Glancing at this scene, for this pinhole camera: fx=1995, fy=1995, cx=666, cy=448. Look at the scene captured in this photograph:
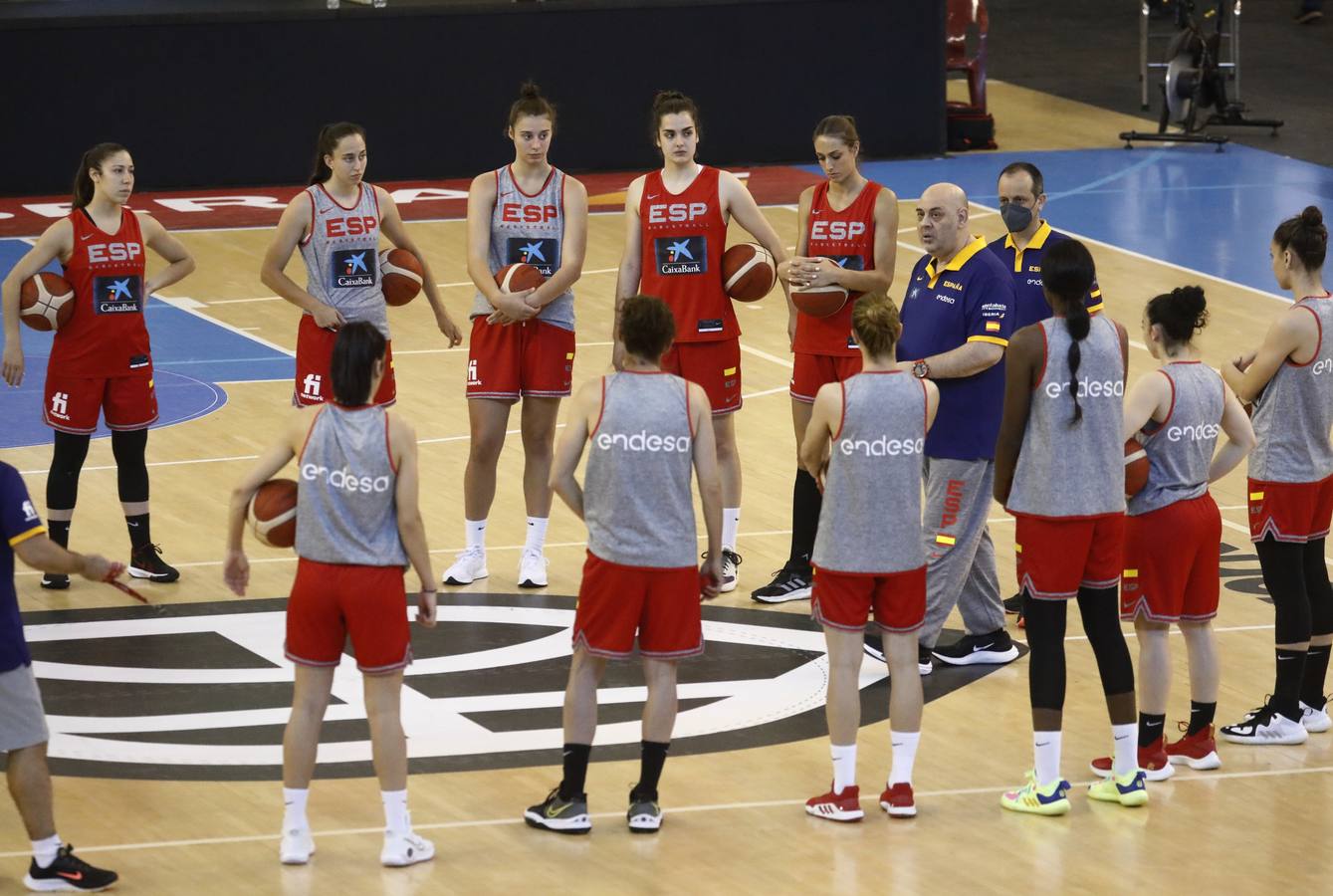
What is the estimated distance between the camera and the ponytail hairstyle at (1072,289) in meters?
6.60

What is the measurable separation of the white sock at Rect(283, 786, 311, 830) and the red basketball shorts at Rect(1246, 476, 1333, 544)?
3595 millimetres

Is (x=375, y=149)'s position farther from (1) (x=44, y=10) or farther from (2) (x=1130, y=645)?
(2) (x=1130, y=645)

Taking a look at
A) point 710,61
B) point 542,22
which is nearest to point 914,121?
point 710,61

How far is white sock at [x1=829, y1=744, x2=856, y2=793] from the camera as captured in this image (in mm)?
6648

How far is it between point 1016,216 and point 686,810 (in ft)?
9.96

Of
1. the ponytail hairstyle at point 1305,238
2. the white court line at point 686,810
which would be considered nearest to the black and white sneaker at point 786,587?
the white court line at point 686,810

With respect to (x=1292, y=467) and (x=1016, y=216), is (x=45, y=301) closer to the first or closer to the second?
(x=1016, y=216)

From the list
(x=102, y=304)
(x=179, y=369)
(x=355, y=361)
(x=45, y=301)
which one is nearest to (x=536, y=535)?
(x=102, y=304)

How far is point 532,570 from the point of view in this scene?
30.6ft

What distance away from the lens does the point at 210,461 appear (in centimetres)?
1142

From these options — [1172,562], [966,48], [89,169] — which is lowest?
[1172,562]

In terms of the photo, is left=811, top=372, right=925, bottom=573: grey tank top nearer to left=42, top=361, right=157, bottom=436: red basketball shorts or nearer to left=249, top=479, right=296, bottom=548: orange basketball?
left=249, top=479, right=296, bottom=548: orange basketball

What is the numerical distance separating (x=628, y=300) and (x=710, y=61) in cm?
1470

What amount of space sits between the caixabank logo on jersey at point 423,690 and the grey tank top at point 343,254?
143 cm
